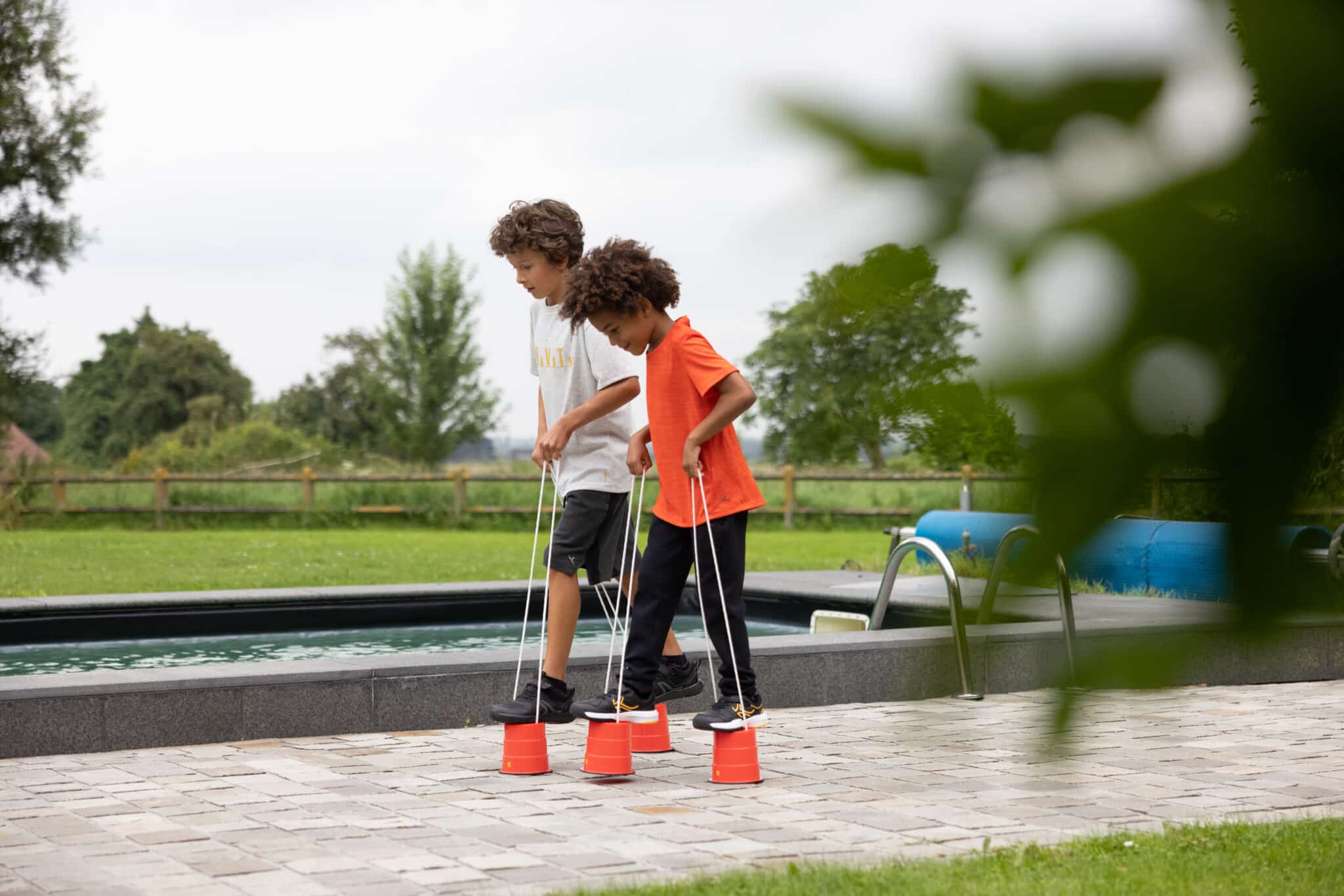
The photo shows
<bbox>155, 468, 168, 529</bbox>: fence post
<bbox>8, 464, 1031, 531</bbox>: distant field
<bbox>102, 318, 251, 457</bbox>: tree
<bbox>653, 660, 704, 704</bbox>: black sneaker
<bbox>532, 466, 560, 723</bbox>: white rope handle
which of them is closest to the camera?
<bbox>532, 466, 560, 723</bbox>: white rope handle

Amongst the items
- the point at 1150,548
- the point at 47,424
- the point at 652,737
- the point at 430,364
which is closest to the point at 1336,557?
the point at 1150,548

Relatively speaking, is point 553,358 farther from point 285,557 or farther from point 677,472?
point 285,557

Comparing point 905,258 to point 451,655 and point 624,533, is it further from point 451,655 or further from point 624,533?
point 451,655

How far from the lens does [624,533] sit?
17.3 feet

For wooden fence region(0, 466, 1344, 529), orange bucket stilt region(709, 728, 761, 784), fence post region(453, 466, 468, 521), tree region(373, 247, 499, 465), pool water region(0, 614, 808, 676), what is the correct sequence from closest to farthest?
orange bucket stilt region(709, 728, 761, 784), pool water region(0, 614, 808, 676), wooden fence region(0, 466, 1344, 529), fence post region(453, 466, 468, 521), tree region(373, 247, 499, 465)

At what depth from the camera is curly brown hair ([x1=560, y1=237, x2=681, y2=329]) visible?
449 centimetres

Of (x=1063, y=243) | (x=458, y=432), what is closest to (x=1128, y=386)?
(x=1063, y=243)

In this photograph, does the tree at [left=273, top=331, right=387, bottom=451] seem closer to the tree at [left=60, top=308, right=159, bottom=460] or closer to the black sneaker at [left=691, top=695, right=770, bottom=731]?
the tree at [left=60, top=308, right=159, bottom=460]

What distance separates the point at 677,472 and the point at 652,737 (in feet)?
3.48

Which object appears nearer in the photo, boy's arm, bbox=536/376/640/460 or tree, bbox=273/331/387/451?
boy's arm, bbox=536/376/640/460

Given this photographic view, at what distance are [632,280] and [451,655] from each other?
1907mm

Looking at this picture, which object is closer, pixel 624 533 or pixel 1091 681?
pixel 1091 681

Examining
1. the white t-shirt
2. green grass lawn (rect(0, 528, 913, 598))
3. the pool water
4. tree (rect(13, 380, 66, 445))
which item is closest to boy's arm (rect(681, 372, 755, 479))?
the white t-shirt

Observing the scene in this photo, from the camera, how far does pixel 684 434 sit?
471 cm
